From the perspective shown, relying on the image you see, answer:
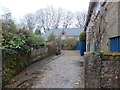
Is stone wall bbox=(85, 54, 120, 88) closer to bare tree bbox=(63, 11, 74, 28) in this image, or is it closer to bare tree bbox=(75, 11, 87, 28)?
bare tree bbox=(75, 11, 87, 28)

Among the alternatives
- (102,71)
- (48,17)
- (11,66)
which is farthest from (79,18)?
(102,71)

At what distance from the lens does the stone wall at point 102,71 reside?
17.2 feet

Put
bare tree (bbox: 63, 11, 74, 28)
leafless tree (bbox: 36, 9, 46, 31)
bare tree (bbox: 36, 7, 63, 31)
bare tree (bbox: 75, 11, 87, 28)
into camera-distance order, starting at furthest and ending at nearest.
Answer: bare tree (bbox: 63, 11, 74, 28), bare tree (bbox: 36, 7, 63, 31), leafless tree (bbox: 36, 9, 46, 31), bare tree (bbox: 75, 11, 87, 28)

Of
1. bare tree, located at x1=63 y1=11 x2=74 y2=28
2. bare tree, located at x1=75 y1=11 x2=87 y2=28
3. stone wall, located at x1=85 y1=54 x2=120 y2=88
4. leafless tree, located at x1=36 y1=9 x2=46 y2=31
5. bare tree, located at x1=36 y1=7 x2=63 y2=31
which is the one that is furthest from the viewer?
bare tree, located at x1=63 y1=11 x2=74 y2=28

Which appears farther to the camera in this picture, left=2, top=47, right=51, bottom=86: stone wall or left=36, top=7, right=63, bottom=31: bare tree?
left=36, top=7, right=63, bottom=31: bare tree

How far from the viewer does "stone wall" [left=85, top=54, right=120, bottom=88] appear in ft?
17.2

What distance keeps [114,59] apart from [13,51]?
5068 millimetres

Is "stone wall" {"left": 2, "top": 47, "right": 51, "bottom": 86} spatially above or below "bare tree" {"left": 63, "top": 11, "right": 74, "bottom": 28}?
below

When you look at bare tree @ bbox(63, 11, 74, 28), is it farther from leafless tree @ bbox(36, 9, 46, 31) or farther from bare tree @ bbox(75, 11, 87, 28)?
leafless tree @ bbox(36, 9, 46, 31)

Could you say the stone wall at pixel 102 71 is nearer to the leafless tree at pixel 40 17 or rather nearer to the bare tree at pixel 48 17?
the leafless tree at pixel 40 17

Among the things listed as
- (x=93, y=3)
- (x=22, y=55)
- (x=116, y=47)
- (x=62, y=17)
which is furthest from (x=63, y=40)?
Answer: (x=116, y=47)

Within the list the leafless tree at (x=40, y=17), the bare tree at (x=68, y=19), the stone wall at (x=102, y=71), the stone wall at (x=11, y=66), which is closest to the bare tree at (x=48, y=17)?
the leafless tree at (x=40, y=17)

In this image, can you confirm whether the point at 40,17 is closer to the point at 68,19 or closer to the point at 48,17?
the point at 48,17

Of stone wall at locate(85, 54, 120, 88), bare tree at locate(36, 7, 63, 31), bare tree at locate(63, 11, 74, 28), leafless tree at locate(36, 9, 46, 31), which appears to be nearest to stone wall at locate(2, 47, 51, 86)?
stone wall at locate(85, 54, 120, 88)
